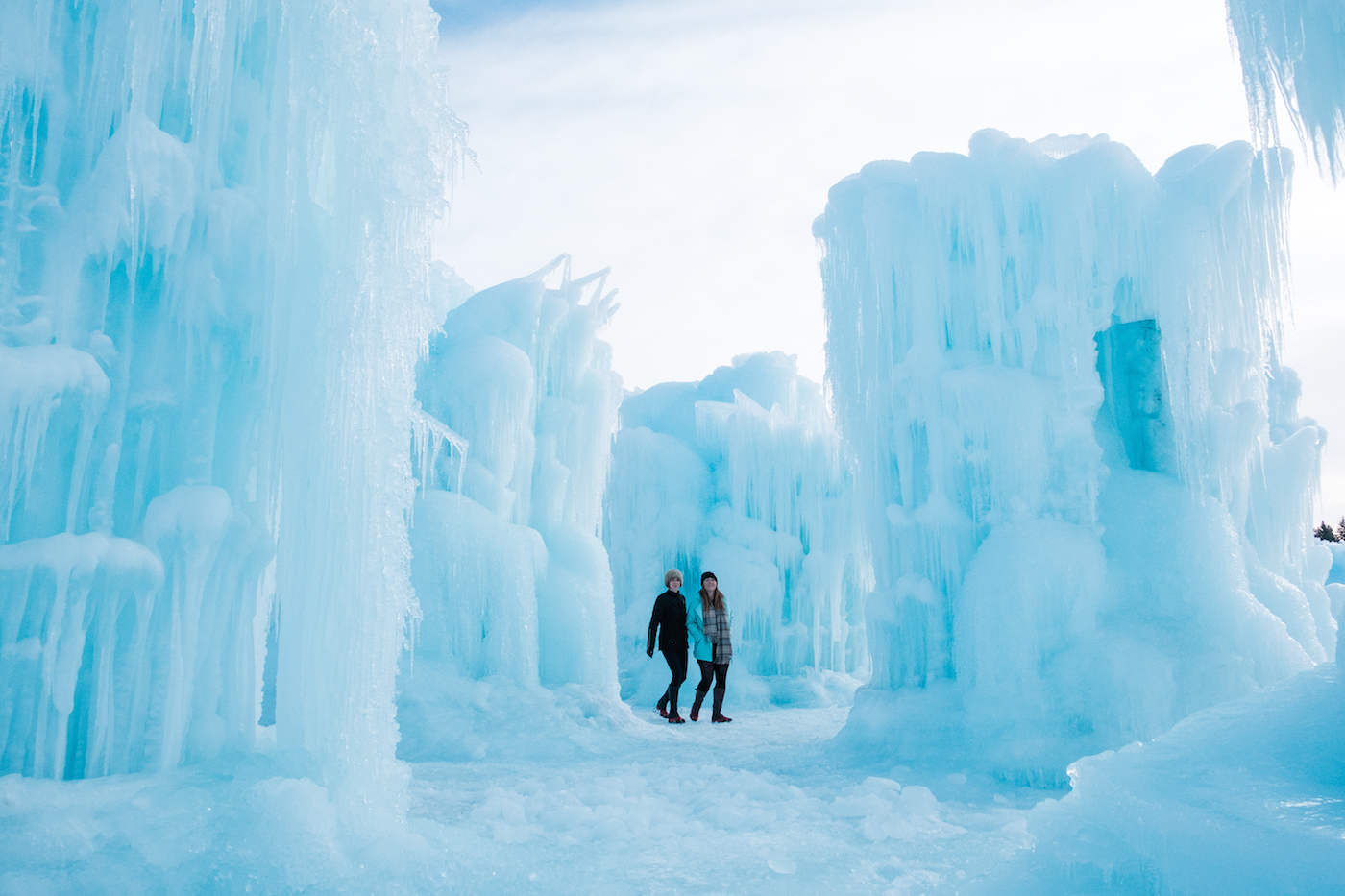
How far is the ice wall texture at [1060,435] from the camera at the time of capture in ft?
20.4

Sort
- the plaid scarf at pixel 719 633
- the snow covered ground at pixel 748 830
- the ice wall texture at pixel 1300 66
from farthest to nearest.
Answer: the plaid scarf at pixel 719 633 < the ice wall texture at pixel 1300 66 < the snow covered ground at pixel 748 830

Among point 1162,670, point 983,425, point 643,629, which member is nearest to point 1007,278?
point 983,425

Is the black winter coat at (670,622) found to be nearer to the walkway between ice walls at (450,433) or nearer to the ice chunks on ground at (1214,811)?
the walkway between ice walls at (450,433)

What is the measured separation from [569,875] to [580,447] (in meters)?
7.35

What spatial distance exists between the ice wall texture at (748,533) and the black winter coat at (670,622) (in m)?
4.48

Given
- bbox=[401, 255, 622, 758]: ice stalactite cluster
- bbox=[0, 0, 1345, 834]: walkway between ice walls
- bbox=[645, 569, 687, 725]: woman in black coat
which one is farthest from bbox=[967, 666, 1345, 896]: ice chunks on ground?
bbox=[645, 569, 687, 725]: woman in black coat

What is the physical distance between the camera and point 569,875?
3.28 metres

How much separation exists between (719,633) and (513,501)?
2.75 metres

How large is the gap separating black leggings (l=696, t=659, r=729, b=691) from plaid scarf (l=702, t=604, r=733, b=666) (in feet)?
0.21

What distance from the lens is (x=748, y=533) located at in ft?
46.5

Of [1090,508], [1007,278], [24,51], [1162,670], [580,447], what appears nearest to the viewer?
[24,51]

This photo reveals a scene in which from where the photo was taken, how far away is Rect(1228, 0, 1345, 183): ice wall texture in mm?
3199

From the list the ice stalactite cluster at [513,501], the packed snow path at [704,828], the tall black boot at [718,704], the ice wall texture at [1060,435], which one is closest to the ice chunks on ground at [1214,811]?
the packed snow path at [704,828]

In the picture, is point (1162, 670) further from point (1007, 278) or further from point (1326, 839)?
point (1326, 839)
